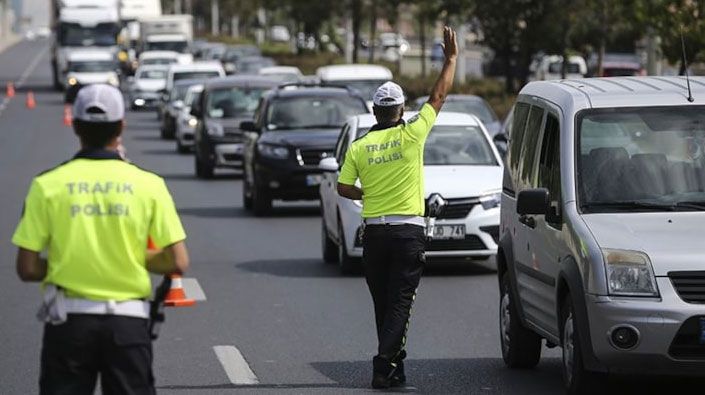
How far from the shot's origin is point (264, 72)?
53031 millimetres

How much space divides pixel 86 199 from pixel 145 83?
54.2 m

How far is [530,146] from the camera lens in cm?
1107

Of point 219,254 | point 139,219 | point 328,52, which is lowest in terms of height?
point 328,52

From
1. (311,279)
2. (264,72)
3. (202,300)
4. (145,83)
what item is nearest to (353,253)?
(311,279)

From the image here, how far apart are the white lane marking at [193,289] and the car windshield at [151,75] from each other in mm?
43981

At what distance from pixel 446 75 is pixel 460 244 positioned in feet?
21.1

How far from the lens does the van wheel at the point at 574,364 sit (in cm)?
951

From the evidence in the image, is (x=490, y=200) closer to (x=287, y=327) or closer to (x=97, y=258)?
(x=287, y=327)

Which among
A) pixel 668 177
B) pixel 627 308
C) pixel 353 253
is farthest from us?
pixel 353 253

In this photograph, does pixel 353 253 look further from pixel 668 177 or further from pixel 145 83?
pixel 145 83

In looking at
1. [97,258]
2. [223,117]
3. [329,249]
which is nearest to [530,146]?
[97,258]

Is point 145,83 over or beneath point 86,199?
beneath

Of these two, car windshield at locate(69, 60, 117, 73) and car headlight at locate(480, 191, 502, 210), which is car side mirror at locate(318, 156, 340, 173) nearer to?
car headlight at locate(480, 191, 502, 210)

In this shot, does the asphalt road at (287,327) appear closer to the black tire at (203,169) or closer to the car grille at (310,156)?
the car grille at (310,156)
